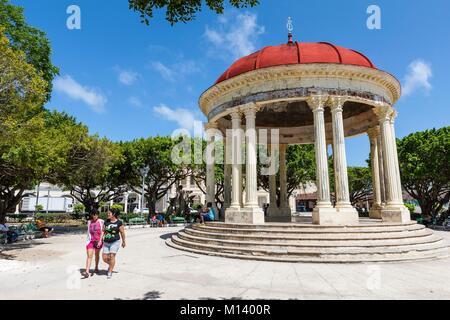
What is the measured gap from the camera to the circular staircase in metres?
9.40

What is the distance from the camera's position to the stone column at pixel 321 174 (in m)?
11.6

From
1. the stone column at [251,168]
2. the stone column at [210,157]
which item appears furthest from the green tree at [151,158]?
the stone column at [251,168]

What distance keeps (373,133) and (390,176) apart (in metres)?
4.14

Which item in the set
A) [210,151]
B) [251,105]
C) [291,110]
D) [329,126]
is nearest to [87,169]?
[210,151]

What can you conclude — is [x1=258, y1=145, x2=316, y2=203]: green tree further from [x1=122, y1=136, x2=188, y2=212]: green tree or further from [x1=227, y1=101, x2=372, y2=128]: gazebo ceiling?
Answer: [x1=227, y1=101, x2=372, y2=128]: gazebo ceiling

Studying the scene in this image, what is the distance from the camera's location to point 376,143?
1723 cm

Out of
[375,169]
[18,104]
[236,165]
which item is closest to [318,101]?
[236,165]

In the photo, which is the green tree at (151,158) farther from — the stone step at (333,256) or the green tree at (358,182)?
the green tree at (358,182)

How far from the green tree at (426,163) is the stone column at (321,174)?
54.0ft

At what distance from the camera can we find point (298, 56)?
44.4 ft

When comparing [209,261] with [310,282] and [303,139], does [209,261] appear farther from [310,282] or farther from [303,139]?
[303,139]

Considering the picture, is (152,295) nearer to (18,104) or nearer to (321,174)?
(18,104)

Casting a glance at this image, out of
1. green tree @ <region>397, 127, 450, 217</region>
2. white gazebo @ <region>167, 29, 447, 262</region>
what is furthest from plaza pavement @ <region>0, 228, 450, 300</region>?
green tree @ <region>397, 127, 450, 217</region>
